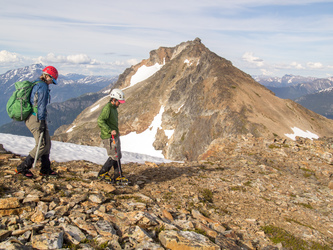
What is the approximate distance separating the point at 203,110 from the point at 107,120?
7468 cm

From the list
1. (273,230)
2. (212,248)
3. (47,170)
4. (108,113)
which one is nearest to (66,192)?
(47,170)

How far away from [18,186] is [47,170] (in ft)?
5.34

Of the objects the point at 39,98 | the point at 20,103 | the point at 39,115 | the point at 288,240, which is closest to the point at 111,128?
the point at 39,115

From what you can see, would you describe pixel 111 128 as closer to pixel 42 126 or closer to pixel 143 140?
pixel 42 126

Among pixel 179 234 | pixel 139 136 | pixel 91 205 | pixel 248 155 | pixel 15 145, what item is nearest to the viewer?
pixel 179 234

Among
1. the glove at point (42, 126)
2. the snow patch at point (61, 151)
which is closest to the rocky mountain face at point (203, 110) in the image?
the snow patch at point (61, 151)

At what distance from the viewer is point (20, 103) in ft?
26.7

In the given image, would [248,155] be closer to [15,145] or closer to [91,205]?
[91,205]

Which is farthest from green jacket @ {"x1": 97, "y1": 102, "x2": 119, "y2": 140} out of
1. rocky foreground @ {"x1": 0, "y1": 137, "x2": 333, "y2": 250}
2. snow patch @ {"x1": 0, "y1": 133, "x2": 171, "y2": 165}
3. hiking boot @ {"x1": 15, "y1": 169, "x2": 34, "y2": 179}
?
snow patch @ {"x1": 0, "y1": 133, "x2": 171, "y2": 165}

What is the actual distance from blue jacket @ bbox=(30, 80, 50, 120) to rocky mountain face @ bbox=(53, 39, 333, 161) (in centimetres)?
5530

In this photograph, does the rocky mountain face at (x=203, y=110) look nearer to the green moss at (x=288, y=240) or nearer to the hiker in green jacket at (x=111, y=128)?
the green moss at (x=288, y=240)

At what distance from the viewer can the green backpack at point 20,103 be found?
812 cm

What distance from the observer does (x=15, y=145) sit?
14352mm

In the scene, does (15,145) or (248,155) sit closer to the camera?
(15,145)
